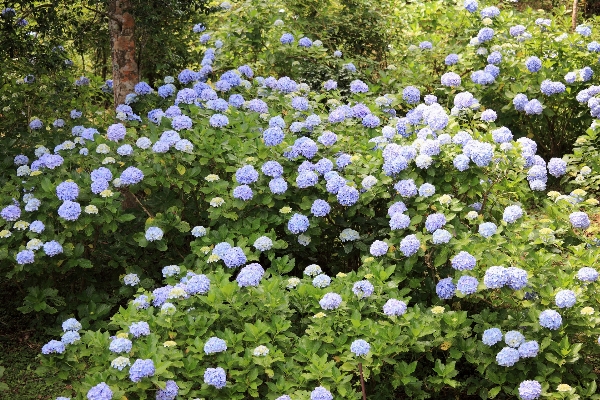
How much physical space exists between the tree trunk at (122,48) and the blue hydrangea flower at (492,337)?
3155mm

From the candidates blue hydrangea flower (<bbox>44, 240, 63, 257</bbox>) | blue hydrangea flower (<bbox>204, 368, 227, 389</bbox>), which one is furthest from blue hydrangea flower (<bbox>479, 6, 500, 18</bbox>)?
blue hydrangea flower (<bbox>204, 368, 227, 389</bbox>)

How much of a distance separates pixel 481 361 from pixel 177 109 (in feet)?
7.76

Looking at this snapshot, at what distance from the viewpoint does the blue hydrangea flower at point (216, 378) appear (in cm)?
292

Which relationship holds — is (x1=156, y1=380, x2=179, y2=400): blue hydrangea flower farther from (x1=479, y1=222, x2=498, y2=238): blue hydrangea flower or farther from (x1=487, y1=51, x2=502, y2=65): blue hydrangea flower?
(x1=487, y1=51, x2=502, y2=65): blue hydrangea flower

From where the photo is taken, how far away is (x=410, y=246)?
11.7 feet

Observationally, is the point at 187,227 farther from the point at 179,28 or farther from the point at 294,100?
the point at 179,28

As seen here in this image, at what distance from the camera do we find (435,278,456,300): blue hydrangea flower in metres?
3.50

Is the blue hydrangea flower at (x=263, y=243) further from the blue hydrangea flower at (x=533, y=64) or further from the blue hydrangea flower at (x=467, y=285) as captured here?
the blue hydrangea flower at (x=533, y=64)

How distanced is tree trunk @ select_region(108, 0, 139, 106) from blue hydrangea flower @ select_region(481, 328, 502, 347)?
3.16m

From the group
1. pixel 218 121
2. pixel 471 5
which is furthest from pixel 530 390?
pixel 471 5

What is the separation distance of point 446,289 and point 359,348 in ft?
2.17

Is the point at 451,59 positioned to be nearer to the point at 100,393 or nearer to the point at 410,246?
the point at 410,246

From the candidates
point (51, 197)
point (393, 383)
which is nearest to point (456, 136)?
point (393, 383)

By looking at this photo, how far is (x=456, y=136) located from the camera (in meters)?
3.96
